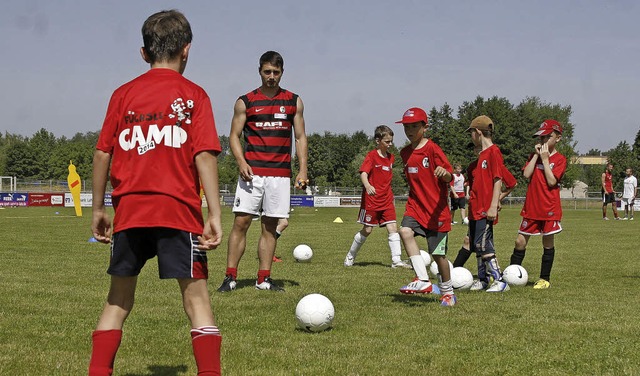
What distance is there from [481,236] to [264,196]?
2.75m

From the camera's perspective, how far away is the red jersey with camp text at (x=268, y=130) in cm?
834

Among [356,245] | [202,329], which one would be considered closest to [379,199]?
[356,245]

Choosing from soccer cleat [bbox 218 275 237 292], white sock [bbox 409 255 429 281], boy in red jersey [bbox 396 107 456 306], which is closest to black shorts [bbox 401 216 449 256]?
boy in red jersey [bbox 396 107 456 306]

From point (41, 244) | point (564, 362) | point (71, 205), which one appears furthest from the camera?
point (71, 205)

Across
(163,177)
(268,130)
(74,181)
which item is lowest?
(74,181)

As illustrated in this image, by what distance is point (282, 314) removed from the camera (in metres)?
6.76

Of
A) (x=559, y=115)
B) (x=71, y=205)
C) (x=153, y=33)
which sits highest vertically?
(x=559, y=115)

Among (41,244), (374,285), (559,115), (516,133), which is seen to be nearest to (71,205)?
(41,244)

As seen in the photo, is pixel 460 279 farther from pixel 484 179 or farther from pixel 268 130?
pixel 268 130

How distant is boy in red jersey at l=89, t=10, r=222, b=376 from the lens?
145 inches

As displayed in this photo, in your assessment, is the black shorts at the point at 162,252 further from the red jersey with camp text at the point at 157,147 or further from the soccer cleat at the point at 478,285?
the soccer cleat at the point at 478,285

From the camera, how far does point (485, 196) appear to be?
352 inches

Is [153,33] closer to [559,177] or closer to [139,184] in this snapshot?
[139,184]

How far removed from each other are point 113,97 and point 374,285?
237 inches
